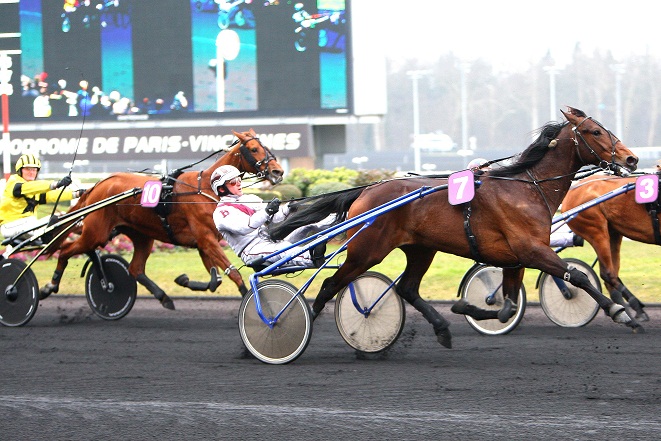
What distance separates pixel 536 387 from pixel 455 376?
55 centimetres

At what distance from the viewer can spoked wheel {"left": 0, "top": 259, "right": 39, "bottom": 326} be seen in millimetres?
8398

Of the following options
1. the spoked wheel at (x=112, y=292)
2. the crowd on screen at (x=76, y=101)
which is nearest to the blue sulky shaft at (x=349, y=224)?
the spoked wheel at (x=112, y=292)

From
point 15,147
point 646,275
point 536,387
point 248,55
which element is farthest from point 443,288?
point 15,147

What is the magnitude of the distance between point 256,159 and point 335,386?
3495mm

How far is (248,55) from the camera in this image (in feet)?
57.7

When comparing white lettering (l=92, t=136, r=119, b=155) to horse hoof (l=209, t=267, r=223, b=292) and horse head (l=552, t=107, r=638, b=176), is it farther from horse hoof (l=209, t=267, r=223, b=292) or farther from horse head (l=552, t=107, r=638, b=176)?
horse head (l=552, t=107, r=638, b=176)

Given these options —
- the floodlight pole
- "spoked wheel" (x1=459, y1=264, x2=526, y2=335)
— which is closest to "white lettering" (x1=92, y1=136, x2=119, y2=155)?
the floodlight pole

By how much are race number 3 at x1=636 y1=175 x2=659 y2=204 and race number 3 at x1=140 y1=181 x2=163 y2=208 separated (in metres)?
3.87

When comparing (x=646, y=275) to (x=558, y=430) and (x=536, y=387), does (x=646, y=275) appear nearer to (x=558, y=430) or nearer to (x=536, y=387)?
(x=536, y=387)

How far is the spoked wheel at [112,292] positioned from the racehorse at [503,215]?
2875mm

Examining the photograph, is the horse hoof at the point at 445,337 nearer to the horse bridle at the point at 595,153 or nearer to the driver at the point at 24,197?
the horse bridle at the point at 595,153

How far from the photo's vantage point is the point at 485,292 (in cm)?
741

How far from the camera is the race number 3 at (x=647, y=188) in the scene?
7.62 meters

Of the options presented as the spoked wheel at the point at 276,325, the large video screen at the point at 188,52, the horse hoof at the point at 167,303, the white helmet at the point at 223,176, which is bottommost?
the horse hoof at the point at 167,303
